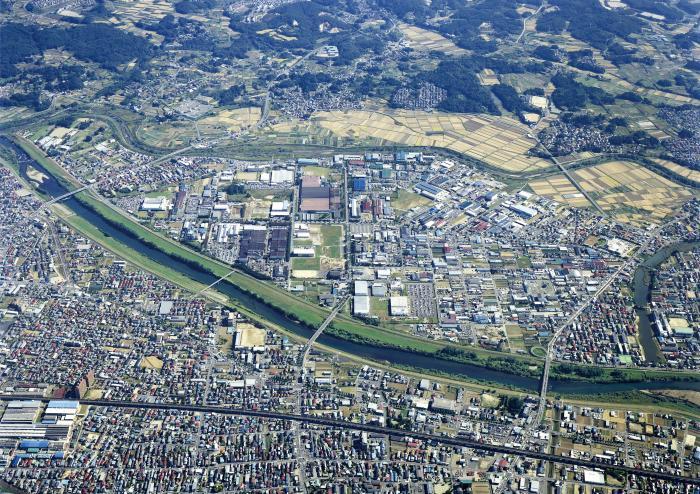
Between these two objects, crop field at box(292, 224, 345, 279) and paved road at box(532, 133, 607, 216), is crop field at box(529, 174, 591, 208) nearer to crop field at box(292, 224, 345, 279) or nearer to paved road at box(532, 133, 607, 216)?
paved road at box(532, 133, 607, 216)

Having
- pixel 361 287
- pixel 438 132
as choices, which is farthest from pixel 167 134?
pixel 361 287

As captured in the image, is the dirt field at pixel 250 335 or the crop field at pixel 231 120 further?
the crop field at pixel 231 120

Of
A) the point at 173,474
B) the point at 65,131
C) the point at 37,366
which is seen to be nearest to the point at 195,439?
the point at 173,474

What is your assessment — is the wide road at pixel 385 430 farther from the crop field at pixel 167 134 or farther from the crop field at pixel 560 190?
the crop field at pixel 167 134

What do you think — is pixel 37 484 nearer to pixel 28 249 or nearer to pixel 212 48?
pixel 28 249

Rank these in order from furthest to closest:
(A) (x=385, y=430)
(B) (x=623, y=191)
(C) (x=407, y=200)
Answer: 1. (B) (x=623, y=191)
2. (C) (x=407, y=200)
3. (A) (x=385, y=430)

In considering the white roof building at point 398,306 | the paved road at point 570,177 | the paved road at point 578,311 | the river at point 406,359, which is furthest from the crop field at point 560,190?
the river at point 406,359

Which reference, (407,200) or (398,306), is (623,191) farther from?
(398,306)
